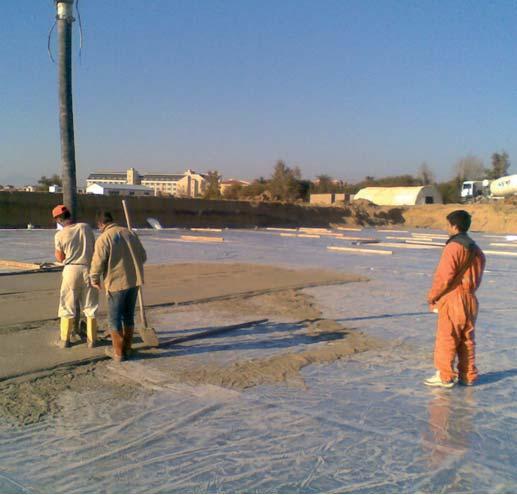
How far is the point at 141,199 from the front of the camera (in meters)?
37.1

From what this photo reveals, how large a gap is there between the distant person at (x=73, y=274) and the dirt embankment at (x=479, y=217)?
3865 centimetres

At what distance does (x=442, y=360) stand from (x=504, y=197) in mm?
48649

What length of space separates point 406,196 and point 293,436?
57.0m

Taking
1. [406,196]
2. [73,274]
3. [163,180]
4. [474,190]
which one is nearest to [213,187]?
[406,196]

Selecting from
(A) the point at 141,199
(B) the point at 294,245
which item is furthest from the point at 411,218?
(B) the point at 294,245

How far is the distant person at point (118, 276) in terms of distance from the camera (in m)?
5.73

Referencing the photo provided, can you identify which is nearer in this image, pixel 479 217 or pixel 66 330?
pixel 66 330

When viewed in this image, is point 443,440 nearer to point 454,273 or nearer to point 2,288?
point 454,273

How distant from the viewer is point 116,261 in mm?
5793

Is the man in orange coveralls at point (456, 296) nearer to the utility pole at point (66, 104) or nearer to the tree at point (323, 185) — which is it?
the utility pole at point (66, 104)

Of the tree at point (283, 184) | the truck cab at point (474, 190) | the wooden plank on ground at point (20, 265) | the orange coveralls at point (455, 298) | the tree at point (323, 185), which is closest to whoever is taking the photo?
the orange coveralls at point (455, 298)

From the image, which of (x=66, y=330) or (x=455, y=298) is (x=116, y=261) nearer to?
(x=66, y=330)

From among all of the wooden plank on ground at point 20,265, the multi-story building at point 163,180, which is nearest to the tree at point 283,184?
the multi-story building at point 163,180

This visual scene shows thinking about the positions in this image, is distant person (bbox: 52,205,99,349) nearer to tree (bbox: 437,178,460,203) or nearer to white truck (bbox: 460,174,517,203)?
white truck (bbox: 460,174,517,203)
